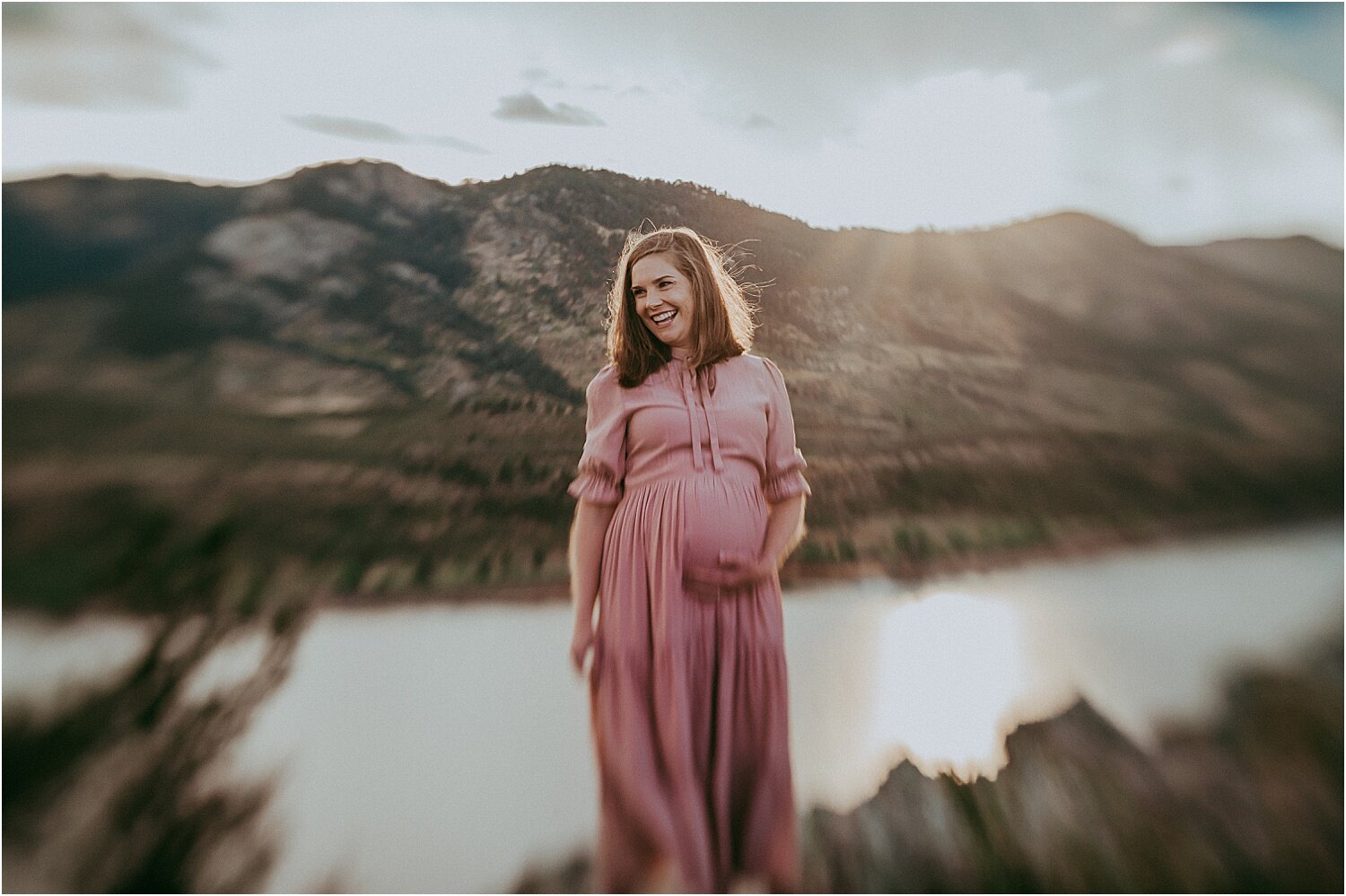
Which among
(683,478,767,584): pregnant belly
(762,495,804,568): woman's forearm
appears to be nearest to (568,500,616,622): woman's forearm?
(683,478,767,584): pregnant belly

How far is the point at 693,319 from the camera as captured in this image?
1.43 metres

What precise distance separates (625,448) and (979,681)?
172cm

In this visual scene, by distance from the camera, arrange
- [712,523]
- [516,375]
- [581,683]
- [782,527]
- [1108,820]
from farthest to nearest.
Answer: [516,375]
[581,683]
[1108,820]
[782,527]
[712,523]

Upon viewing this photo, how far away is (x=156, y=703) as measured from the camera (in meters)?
2.00

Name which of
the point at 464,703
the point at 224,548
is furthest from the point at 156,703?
the point at 464,703

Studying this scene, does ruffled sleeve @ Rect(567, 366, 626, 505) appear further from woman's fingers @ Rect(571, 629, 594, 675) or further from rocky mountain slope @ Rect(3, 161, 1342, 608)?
rocky mountain slope @ Rect(3, 161, 1342, 608)

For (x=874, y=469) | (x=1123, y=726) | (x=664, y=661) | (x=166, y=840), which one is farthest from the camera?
(x=874, y=469)

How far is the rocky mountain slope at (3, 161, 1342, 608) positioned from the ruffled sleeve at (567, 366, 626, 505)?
1.13 metres

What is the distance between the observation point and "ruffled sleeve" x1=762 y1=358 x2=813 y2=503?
1.46 m

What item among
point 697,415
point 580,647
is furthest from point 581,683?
point 697,415

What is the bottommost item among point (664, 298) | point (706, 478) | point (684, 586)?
point (684, 586)

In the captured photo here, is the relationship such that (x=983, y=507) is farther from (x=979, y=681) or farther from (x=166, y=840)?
(x=166, y=840)

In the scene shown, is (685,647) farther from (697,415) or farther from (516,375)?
(516,375)

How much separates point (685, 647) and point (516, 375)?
5.28 feet
